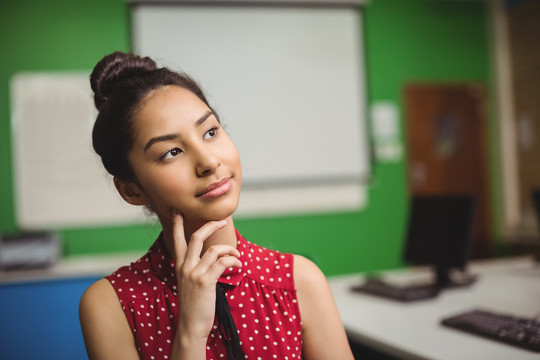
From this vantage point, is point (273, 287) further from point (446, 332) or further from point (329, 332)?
point (446, 332)

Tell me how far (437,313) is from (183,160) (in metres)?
1.17

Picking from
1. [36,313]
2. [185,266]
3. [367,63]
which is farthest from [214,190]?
[367,63]

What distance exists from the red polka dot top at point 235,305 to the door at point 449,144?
343 cm

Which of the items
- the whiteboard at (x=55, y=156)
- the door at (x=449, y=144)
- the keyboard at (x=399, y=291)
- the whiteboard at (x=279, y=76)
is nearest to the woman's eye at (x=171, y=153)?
the keyboard at (x=399, y=291)

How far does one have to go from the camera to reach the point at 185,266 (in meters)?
0.85

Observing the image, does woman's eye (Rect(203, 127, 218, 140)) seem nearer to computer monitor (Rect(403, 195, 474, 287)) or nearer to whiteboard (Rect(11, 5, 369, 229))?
computer monitor (Rect(403, 195, 474, 287))

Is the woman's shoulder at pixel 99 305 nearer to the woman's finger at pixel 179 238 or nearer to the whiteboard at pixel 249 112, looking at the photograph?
the woman's finger at pixel 179 238

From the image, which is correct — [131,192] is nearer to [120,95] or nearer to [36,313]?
[120,95]

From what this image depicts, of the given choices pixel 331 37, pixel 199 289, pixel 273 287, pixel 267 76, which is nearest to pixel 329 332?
pixel 273 287

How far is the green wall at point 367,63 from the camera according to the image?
11.2 ft

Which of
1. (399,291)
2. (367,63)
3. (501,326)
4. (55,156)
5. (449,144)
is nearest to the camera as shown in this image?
(501,326)

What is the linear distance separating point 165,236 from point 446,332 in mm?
929

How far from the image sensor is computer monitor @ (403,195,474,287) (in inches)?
77.0

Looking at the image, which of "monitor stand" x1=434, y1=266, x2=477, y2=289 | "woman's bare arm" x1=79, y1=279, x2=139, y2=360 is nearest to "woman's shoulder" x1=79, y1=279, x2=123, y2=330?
"woman's bare arm" x1=79, y1=279, x2=139, y2=360
